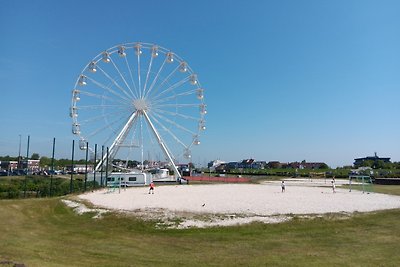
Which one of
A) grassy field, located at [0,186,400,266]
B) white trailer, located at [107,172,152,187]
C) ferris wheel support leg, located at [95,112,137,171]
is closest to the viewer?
grassy field, located at [0,186,400,266]

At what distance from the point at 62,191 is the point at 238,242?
97.0 feet

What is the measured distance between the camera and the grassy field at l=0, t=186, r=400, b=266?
14492 millimetres

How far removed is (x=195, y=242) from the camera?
18.4 metres

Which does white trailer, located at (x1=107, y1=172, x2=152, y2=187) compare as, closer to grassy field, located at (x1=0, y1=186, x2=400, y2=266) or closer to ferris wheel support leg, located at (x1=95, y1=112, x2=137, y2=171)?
ferris wheel support leg, located at (x1=95, y1=112, x2=137, y2=171)

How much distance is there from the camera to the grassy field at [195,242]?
14.5 metres

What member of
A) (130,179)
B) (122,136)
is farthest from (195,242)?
(122,136)

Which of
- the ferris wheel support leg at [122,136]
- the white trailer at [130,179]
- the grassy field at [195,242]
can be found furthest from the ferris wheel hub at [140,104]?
the grassy field at [195,242]

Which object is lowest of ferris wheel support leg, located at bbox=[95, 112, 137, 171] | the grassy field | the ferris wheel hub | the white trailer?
the grassy field

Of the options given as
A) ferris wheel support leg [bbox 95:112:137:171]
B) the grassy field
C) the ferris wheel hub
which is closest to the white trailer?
ferris wheel support leg [bbox 95:112:137:171]

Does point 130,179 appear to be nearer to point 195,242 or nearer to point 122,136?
point 122,136

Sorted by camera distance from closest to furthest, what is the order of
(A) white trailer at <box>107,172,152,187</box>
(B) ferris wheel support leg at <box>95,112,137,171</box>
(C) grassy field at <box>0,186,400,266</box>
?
(C) grassy field at <box>0,186,400,266</box>
(A) white trailer at <box>107,172,152,187</box>
(B) ferris wheel support leg at <box>95,112,137,171</box>

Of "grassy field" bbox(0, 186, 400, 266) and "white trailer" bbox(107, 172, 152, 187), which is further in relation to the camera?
"white trailer" bbox(107, 172, 152, 187)

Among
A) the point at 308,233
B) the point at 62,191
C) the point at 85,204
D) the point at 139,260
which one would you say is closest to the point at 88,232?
the point at 139,260

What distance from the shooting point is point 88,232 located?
21031 millimetres
